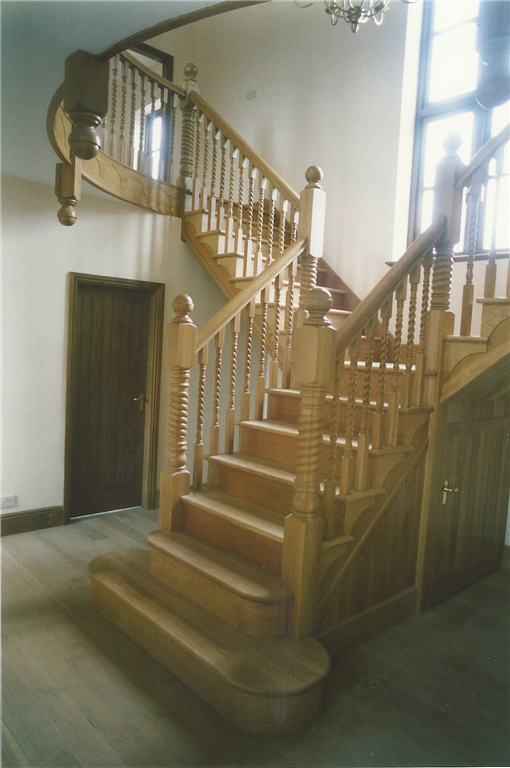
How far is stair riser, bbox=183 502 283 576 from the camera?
2.69 meters

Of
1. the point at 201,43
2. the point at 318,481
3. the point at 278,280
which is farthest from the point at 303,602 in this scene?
the point at 201,43

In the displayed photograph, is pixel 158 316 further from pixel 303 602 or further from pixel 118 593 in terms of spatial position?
pixel 303 602

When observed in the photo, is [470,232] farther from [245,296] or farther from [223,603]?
[223,603]

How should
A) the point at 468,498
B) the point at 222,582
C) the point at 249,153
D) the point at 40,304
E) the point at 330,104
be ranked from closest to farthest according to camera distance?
the point at 222,582, the point at 468,498, the point at 40,304, the point at 249,153, the point at 330,104

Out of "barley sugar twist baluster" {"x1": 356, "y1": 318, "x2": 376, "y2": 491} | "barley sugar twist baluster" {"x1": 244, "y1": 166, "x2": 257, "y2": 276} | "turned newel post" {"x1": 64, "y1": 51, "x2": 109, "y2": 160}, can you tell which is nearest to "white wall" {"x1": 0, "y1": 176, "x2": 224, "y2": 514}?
"barley sugar twist baluster" {"x1": 244, "y1": 166, "x2": 257, "y2": 276}

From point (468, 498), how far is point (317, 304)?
6.28 ft

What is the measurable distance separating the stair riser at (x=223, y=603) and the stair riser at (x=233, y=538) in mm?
240

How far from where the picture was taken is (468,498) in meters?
3.53

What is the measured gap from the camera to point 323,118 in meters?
5.21

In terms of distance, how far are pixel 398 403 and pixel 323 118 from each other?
11.5 ft

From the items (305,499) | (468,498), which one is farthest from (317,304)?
(468,498)

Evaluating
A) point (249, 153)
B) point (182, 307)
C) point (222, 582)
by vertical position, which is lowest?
point (222, 582)

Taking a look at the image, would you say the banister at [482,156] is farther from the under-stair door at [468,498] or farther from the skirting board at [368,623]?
the skirting board at [368,623]

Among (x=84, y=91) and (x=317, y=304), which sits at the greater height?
(x=84, y=91)
